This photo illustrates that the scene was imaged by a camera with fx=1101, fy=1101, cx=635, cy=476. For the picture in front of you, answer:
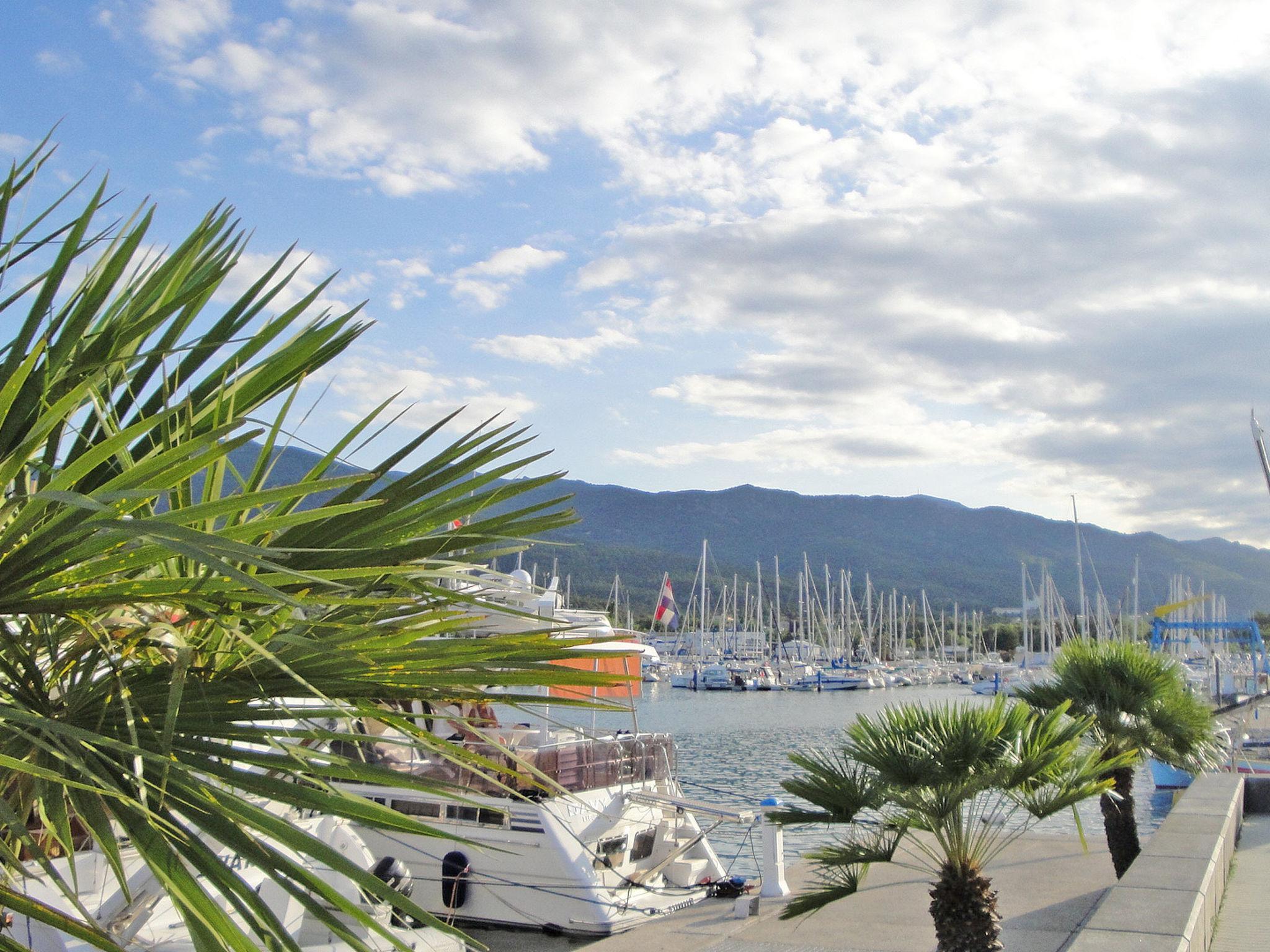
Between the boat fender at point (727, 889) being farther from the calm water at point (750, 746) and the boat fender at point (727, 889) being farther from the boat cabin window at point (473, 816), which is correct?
the boat cabin window at point (473, 816)

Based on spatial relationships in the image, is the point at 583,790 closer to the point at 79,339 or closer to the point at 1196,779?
the point at 1196,779

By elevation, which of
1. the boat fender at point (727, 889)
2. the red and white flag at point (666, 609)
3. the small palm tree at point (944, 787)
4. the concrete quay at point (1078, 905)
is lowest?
the boat fender at point (727, 889)

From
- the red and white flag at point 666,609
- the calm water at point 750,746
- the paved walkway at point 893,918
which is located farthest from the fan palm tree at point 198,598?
the red and white flag at point 666,609

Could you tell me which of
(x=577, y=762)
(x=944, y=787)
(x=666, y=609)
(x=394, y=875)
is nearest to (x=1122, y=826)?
(x=944, y=787)

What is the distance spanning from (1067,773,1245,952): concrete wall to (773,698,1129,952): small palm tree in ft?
2.54

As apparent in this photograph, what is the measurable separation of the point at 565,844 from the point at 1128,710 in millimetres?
7744

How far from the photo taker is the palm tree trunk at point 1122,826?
13.2m

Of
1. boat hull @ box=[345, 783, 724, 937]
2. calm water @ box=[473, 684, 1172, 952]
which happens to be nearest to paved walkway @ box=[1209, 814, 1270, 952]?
calm water @ box=[473, 684, 1172, 952]

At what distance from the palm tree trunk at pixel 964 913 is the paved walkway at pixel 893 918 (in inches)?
81.5

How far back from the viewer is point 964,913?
891 cm

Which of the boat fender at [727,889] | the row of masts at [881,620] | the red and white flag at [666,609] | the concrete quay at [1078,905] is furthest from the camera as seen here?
the row of masts at [881,620]

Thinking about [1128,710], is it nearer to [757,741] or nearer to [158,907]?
[158,907]

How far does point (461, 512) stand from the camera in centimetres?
325

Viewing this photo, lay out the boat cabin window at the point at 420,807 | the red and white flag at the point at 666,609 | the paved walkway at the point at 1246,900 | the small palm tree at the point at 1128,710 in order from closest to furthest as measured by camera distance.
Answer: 1. the paved walkway at the point at 1246,900
2. the small palm tree at the point at 1128,710
3. the boat cabin window at the point at 420,807
4. the red and white flag at the point at 666,609
